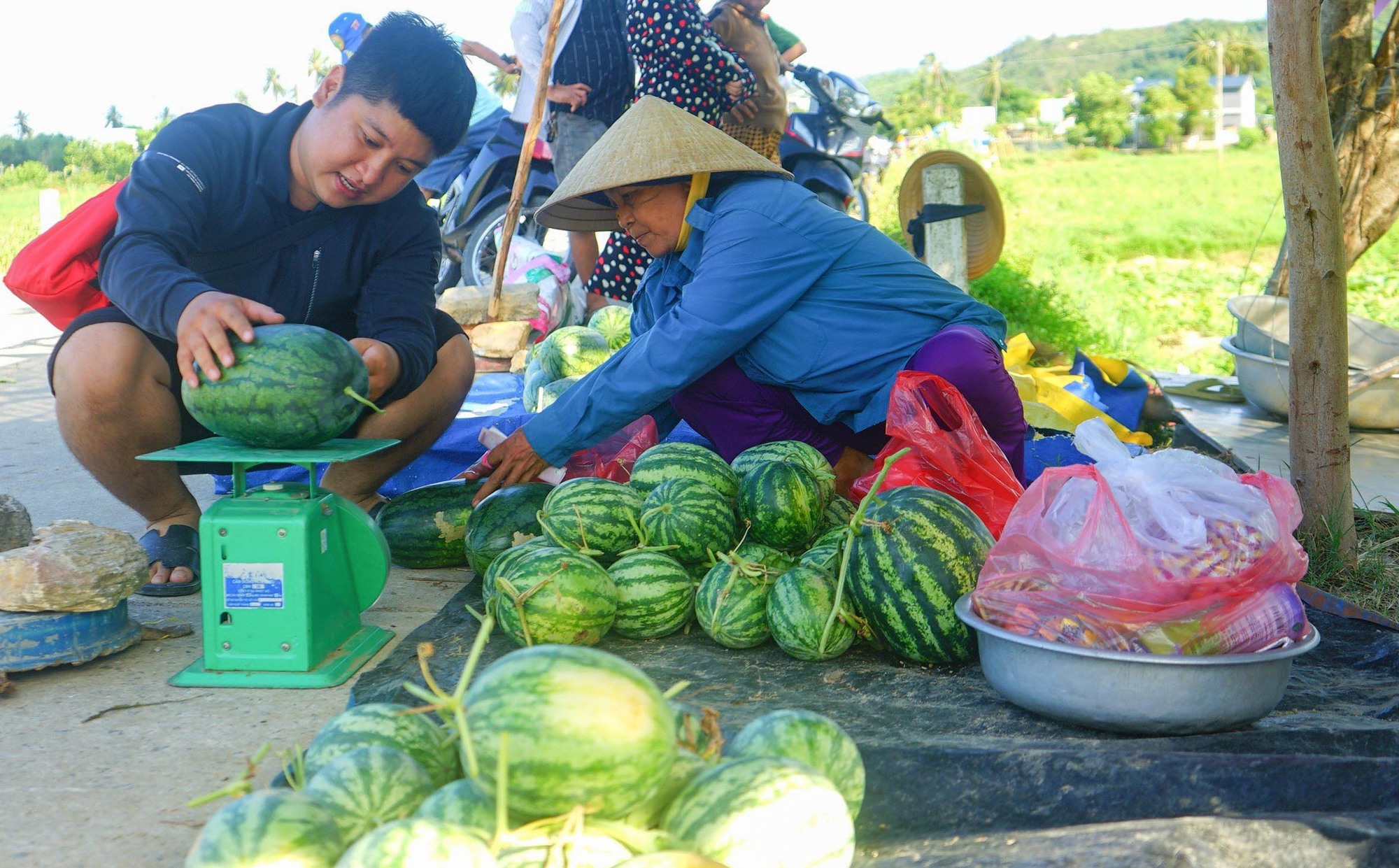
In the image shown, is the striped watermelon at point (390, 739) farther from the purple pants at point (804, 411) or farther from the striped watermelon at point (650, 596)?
the purple pants at point (804, 411)

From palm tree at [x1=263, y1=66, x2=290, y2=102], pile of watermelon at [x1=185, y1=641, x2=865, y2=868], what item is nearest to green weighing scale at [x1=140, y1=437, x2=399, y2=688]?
pile of watermelon at [x1=185, y1=641, x2=865, y2=868]

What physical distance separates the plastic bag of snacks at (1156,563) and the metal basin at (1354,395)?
3.65 meters

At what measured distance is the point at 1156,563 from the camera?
1999 mm

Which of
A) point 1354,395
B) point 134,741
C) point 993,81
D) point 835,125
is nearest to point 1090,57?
point 993,81

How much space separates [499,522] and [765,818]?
1952mm

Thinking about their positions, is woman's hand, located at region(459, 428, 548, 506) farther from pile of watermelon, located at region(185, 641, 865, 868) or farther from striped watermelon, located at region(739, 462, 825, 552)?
pile of watermelon, located at region(185, 641, 865, 868)

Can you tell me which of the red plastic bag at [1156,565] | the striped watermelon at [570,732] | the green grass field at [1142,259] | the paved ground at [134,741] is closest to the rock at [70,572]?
the paved ground at [134,741]

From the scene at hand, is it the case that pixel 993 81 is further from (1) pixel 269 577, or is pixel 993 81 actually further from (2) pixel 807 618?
(1) pixel 269 577

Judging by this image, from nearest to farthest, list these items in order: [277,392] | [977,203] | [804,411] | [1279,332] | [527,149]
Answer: [277,392] < [804,411] < [1279,332] < [527,149] < [977,203]

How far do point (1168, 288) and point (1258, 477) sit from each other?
15697mm

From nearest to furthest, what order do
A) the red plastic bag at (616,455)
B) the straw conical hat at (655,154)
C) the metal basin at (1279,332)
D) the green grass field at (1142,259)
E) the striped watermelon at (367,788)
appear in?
the striped watermelon at (367,788)
the straw conical hat at (655,154)
the red plastic bag at (616,455)
the metal basin at (1279,332)
the green grass field at (1142,259)

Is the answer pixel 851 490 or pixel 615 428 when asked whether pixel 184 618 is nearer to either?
pixel 615 428

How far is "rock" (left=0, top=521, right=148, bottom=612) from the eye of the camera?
2.50 m

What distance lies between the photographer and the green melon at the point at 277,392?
7.97ft
